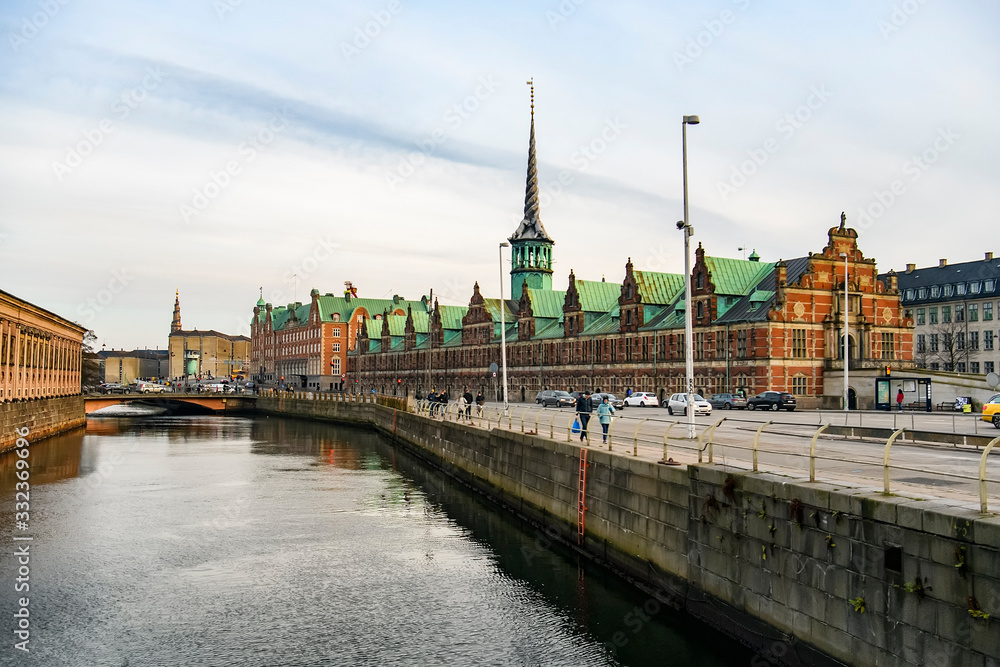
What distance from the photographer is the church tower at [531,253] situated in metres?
140

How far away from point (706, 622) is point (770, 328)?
59099 millimetres

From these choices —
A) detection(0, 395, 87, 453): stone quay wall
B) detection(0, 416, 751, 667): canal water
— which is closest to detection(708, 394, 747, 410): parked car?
detection(0, 416, 751, 667): canal water

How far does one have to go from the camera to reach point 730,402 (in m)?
68.7

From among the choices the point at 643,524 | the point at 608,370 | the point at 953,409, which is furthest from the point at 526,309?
the point at 643,524

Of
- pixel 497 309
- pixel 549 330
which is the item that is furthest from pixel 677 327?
pixel 497 309

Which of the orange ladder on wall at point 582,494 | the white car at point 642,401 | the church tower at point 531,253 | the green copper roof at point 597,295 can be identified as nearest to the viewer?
the orange ladder on wall at point 582,494

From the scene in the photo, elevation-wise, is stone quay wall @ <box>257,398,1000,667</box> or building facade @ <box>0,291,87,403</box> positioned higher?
building facade @ <box>0,291,87,403</box>

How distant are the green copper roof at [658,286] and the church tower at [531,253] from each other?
4374cm

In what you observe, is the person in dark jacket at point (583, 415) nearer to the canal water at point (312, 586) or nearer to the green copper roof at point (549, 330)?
the canal water at point (312, 586)

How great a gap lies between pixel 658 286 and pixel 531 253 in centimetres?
4741

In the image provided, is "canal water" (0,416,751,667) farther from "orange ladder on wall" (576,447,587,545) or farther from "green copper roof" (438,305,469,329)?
"green copper roof" (438,305,469,329)

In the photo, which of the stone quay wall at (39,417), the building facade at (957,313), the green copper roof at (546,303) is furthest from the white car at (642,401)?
the building facade at (957,313)

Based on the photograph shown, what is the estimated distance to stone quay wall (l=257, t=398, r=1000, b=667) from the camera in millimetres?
12164

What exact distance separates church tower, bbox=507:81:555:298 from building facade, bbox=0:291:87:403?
6822cm
